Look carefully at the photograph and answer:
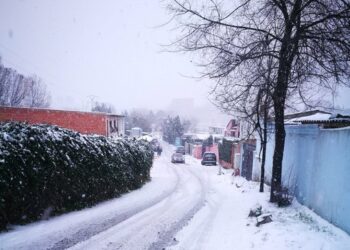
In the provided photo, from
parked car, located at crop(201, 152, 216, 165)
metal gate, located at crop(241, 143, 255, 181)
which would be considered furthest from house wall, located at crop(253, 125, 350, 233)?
parked car, located at crop(201, 152, 216, 165)

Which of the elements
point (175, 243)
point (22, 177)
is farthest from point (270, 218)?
point (22, 177)

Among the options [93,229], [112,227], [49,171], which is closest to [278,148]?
[112,227]

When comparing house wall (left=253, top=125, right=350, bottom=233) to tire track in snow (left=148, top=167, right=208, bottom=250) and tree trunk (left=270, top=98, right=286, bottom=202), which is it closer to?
tree trunk (left=270, top=98, right=286, bottom=202)

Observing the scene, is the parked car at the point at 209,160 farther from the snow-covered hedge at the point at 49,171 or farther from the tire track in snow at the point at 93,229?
the tire track in snow at the point at 93,229

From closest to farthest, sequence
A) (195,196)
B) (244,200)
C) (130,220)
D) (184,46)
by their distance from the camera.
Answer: (130,220) < (184,46) < (244,200) < (195,196)

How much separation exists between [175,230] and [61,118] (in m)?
27.2

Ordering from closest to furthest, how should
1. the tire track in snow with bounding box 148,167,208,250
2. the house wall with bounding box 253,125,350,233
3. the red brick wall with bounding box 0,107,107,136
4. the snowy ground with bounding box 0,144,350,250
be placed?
the snowy ground with bounding box 0,144,350,250 < the tire track in snow with bounding box 148,167,208,250 < the house wall with bounding box 253,125,350,233 < the red brick wall with bounding box 0,107,107,136

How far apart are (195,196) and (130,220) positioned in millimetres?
6049

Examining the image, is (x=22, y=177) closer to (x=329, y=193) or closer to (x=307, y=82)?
(x=329, y=193)

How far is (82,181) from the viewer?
34.1ft

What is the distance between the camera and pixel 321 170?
9.52 m

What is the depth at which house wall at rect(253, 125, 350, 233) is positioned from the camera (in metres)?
7.88

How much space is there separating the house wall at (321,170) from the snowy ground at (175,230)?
43cm

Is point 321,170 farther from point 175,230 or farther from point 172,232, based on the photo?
point 172,232
